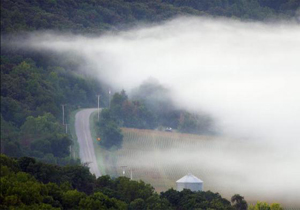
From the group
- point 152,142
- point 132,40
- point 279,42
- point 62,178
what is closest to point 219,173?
point 152,142

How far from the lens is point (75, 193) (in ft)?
202

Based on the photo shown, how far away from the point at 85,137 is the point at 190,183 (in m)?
17.6

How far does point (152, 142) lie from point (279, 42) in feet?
226

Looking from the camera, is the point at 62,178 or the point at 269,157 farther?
the point at 269,157

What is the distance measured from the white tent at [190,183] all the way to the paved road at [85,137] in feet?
25.9

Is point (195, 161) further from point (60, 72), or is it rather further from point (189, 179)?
point (189, 179)

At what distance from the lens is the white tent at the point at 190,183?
272ft

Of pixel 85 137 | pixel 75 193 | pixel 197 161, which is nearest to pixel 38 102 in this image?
pixel 85 137

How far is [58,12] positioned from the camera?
139 metres

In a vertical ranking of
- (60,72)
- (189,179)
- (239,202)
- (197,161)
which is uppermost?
(60,72)

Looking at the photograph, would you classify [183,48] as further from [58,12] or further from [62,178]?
[62,178]

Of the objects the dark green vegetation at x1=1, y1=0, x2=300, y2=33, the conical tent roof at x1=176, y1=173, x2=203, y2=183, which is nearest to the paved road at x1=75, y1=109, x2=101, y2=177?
the conical tent roof at x1=176, y1=173, x2=203, y2=183

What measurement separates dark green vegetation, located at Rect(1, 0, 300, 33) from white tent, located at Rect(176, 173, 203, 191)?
2745cm

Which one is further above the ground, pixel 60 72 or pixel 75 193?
pixel 60 72
